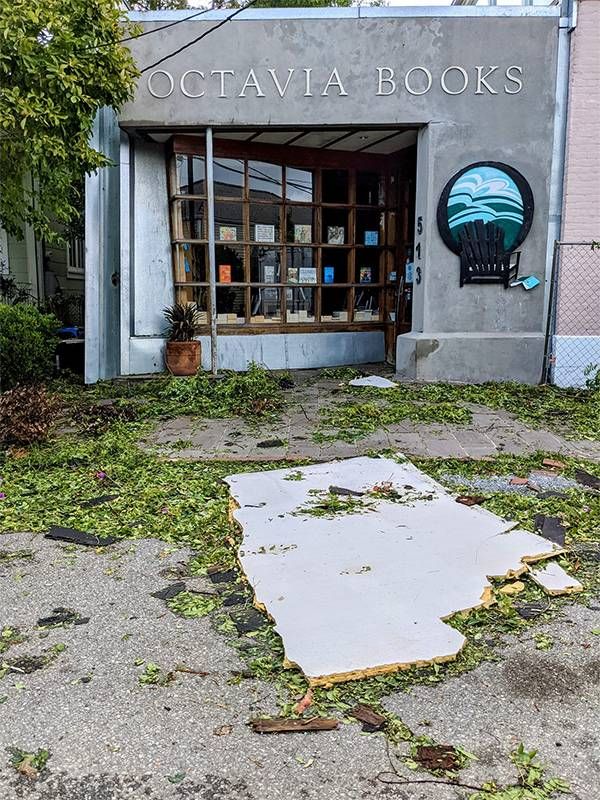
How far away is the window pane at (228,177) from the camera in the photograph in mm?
8719

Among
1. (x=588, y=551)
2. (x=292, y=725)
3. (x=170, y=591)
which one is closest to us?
(x=292, y=725)

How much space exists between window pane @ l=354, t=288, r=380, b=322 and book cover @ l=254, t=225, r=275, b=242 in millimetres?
1494

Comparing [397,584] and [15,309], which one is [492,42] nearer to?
[15,309]

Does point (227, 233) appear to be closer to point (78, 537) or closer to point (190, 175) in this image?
point (190, 175)

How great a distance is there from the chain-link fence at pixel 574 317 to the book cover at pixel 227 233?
161 inches

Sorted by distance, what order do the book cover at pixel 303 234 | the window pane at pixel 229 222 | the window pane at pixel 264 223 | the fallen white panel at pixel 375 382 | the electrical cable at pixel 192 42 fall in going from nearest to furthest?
the electrical cable at pixel 192 42 → the fallen white panel at pixel 375 382 → the window pane at pixel 229 222 → the window pane at pixel 264 223 → the book cover at pixel 303 234

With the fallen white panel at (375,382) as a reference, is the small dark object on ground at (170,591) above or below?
below

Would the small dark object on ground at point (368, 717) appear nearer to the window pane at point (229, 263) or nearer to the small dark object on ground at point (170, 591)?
the small dark object on ground at point (170, 591)

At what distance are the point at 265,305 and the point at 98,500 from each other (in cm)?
539

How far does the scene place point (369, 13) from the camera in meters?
7.61

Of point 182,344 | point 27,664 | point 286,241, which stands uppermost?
point 286,241

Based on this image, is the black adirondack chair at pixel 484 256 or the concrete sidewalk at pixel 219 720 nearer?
the concrete sidewalk at pixel 219 720

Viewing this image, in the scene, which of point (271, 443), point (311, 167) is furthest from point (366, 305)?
point (271, 443)

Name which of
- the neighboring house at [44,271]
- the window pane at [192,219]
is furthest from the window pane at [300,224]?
the neighboring house at [44,271]
